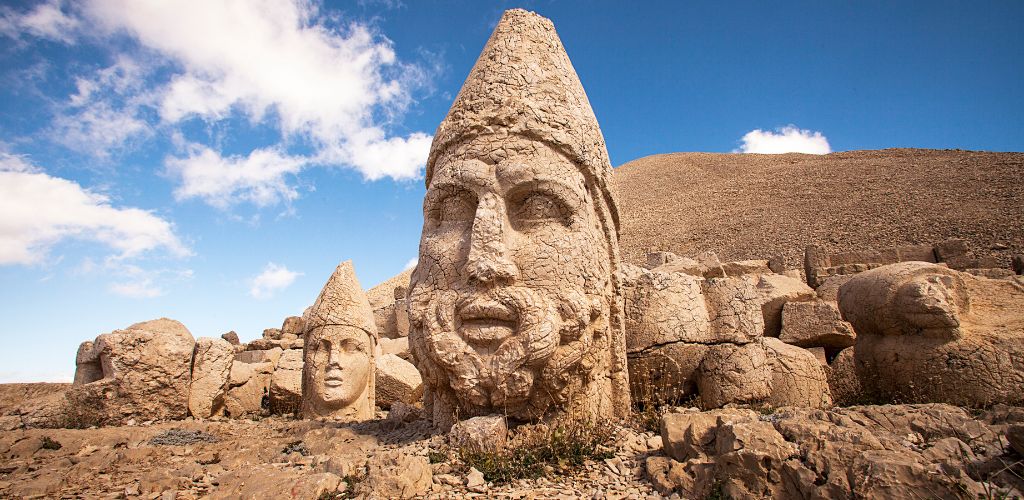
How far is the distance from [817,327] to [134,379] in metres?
8.46

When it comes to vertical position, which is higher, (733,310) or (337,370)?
(733,310)

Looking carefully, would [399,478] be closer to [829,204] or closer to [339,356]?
[339,356]

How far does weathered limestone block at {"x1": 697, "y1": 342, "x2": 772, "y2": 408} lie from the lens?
4.17m

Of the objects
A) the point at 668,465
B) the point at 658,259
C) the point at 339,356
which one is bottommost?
the point at 668,465

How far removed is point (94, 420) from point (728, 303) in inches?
279

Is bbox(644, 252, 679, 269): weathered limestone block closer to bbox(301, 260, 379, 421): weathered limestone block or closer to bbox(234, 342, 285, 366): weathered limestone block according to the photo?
bbox(234, 342, 285, 366): weathered limestone block

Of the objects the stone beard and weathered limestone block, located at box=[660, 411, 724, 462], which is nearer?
weathered limestone block, located at box=[660, 411, 724, 462]

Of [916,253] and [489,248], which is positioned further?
[916,253]

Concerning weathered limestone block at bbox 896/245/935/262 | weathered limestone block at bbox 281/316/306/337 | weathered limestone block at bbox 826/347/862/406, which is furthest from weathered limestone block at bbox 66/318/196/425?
weathered limestone block at bbox 896/245/935/262

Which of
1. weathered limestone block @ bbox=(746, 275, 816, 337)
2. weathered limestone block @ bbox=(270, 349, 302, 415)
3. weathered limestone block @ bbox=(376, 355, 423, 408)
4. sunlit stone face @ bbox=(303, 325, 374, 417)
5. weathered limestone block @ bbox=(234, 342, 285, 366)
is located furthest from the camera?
weathered limestone block @ bbox=(234, 342, 285, 366)

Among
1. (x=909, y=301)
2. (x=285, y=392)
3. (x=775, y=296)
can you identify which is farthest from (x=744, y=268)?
(x=285, y=392)

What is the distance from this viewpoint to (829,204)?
41875 mm

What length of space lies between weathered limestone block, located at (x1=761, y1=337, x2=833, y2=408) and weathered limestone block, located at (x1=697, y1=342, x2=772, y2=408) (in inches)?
3.8

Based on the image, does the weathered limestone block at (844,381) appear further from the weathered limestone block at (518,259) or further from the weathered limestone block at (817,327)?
the weathered limestone block at (518,259)
